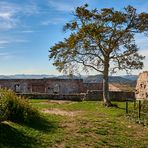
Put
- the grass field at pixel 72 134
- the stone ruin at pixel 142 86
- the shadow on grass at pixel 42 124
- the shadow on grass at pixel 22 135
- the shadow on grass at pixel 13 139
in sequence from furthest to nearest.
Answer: the stone ruin at pixel 142 86, the shadow on grass at pixel 42 124, the grass field at pixel 72 134, the shadow on grass at pixel 22 135, the shadow on grass at pixel 13 139

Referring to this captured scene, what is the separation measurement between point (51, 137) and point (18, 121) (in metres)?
2.51

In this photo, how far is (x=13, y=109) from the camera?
679 inches

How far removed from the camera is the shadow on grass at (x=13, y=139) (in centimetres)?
1291

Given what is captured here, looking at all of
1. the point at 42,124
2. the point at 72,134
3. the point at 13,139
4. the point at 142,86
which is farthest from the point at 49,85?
the point at 13,139

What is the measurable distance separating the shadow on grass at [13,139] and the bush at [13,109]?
1933 mm

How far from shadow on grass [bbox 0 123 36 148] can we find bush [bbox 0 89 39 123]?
1933 millimetres

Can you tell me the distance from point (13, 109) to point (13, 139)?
3.84 meters

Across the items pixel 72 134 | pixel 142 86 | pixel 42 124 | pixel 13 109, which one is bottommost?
pixel 72 134

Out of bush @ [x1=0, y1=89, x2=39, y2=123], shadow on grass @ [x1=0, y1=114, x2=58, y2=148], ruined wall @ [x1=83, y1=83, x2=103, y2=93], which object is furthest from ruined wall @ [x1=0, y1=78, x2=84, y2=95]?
shadow on grass @ [x1=0, y1=114, x2=58, y2=148]

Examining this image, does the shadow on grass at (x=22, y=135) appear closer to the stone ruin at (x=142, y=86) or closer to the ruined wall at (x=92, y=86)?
the stone ruin at (x=142, y=86)

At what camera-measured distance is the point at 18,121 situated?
55.2 feet

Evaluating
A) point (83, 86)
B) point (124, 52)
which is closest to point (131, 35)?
point (124, 52)

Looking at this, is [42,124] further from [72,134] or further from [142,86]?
[142,86]

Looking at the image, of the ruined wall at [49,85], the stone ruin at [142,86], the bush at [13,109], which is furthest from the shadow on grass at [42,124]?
the ruined wall at [49,85]
